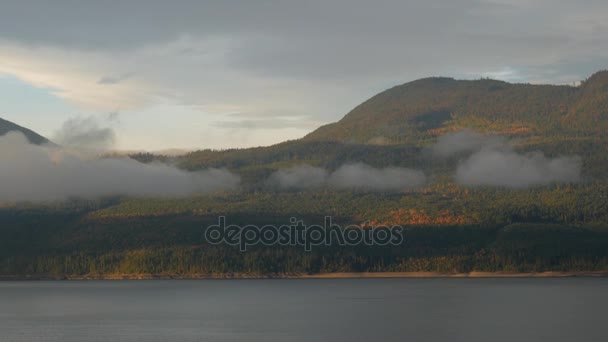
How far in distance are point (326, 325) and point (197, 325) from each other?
27237 millimetres

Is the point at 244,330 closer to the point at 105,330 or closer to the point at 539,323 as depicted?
the point at 105,330

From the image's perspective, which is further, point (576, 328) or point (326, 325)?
point (326, 325)

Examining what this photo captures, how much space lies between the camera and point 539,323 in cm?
18000

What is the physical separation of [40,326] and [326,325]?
61.3 m

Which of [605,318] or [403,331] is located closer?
[403,331]

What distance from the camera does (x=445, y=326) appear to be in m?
177

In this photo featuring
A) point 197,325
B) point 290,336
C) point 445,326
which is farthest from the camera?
point 197,325

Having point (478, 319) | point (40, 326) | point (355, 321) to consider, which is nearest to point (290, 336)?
point (355, 321)

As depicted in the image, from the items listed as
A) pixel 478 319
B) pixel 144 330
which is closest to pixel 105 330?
pixel 144 330

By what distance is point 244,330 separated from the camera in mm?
177625

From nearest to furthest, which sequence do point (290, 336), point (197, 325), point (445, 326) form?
point (290, 336) < point (445, 326) < point (197, 325)

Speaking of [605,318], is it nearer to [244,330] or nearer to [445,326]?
[445,326]

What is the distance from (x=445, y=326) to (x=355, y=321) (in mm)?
21509

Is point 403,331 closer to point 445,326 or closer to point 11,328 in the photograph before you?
point 445,326
